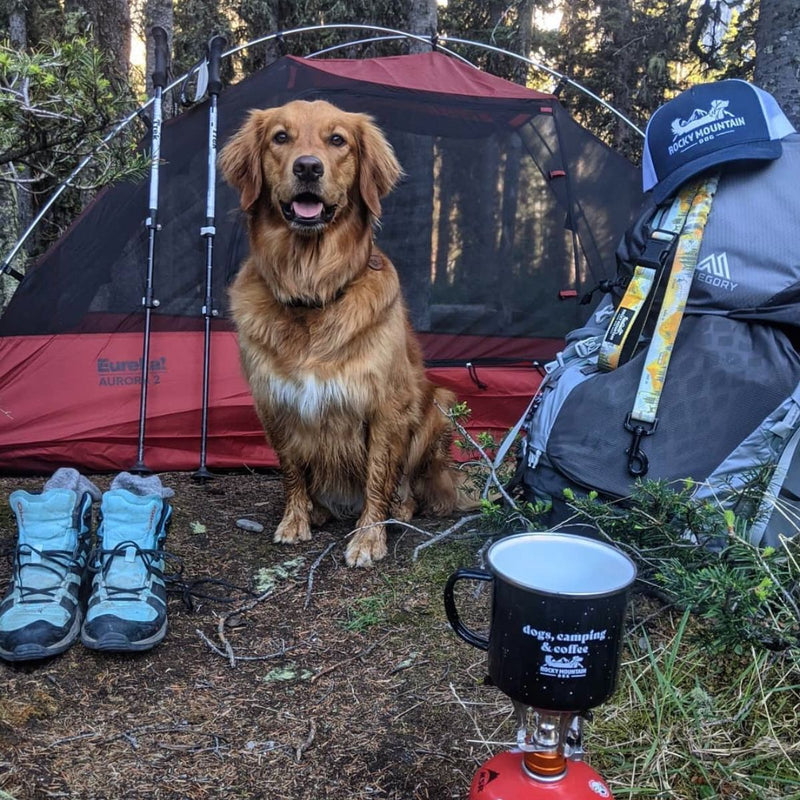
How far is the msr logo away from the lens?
220 centimetres

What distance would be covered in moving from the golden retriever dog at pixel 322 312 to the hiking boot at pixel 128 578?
2.32ft

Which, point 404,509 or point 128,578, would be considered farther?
point 404,509

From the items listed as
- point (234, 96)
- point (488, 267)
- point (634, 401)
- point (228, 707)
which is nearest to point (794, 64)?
point (488, 267)

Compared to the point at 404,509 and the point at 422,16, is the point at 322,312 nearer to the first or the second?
the point at 404,509

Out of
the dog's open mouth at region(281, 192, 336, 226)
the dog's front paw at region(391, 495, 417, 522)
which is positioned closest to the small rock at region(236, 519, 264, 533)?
the dog's front paw at region(391, 495, 417, 522)

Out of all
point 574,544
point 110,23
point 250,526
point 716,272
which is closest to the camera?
point 574,544

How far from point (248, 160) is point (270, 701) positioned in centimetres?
192

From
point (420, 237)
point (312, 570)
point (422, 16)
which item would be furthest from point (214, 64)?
point (422, 16)

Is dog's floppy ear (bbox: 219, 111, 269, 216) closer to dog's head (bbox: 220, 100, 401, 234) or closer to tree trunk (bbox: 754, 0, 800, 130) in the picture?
dog's head (bbox: 220, 100, 401, 234)

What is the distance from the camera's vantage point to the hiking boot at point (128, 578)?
73.2 inches

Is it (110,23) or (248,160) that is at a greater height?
(110,23)

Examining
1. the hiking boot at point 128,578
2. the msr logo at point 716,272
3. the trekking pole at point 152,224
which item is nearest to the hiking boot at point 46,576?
the hiking boot at point 128,578

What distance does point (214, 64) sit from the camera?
3480 mm

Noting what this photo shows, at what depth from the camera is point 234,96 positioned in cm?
372
